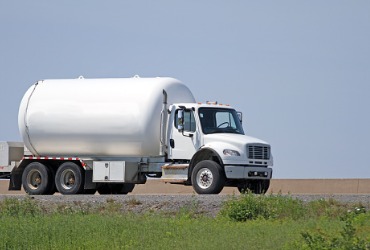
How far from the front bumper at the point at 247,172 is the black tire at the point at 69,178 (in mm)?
5299

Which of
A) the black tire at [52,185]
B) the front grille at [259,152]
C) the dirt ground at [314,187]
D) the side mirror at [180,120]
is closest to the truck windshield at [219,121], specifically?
the side mirror at [180,120]

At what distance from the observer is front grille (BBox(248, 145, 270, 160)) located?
29453 millimetres

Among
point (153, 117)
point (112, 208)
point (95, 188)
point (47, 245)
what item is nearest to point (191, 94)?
point (153, 117)

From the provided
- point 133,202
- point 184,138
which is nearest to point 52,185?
point 184,138

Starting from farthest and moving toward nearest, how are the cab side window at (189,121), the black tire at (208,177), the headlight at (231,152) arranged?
the cab side window at (189,121)
the headlight at (231,152)
the black tire at (208,177)

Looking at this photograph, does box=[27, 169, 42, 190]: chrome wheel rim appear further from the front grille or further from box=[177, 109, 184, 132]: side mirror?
the front grille

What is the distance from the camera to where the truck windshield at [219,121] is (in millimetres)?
29953

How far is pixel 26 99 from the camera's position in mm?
33344

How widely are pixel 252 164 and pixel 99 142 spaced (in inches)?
211

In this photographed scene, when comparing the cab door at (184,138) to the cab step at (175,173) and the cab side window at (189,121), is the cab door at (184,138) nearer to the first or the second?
the cab side window at (189,121)

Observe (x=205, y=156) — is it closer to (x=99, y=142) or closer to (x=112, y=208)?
(x=99, y=142)

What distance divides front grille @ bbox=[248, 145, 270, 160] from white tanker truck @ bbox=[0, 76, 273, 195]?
3 cm

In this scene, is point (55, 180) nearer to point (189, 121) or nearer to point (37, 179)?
point (37, 179)

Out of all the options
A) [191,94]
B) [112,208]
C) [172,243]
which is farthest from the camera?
[191,94]
